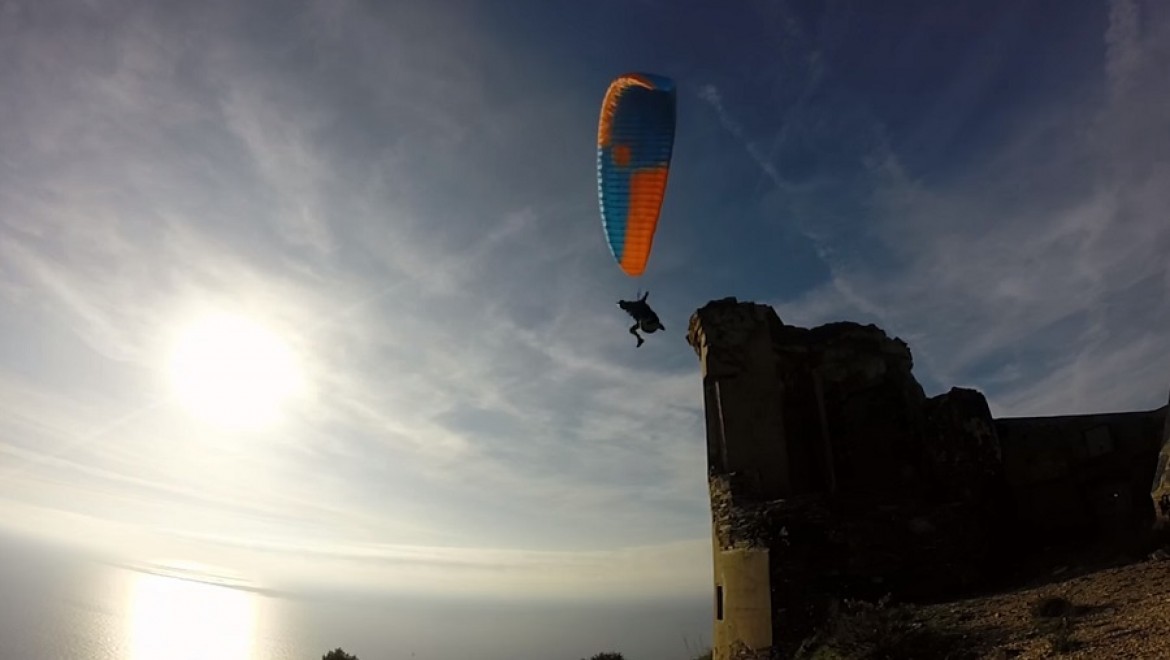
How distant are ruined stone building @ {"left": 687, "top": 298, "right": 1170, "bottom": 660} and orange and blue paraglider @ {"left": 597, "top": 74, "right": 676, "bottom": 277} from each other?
4.10 meters

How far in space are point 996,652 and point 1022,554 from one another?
954 cm

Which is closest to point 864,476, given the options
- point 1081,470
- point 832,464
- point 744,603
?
point 832,464

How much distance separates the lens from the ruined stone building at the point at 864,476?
40.1 feet

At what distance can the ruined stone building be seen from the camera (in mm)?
12211

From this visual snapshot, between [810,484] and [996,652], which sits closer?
[996,652]

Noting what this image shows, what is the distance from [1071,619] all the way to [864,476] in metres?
9.42

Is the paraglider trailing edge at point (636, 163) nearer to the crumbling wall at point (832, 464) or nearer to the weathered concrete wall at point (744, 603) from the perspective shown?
the crumbling wall at point (832, 464)

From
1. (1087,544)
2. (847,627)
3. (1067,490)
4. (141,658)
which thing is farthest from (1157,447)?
(141,658)

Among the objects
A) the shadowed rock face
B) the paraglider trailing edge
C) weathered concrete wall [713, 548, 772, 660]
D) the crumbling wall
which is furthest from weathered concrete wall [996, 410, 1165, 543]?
the paraglider trailing edge

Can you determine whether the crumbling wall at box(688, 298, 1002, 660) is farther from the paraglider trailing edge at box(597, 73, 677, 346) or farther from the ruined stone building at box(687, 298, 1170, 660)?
the paraglider trailing edge at box(597, 73, 677, 346)

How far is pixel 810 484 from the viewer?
17359mm

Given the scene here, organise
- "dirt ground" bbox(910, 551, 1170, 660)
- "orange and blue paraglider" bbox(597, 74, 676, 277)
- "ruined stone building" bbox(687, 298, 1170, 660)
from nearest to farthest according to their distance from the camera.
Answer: "dirt ground" bbox(910, 551, 1170, 660) → "ruined stone building" bbox(687, 298, 1170, 660) → "orange and blue paraglider" bbox(597, 74, 676, 277)

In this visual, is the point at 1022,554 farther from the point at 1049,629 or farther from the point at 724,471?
the point at 1049,629

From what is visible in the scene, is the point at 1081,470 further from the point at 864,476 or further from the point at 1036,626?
the point at 1036,626
